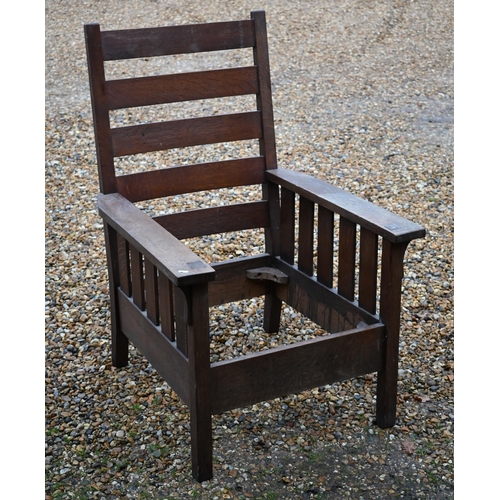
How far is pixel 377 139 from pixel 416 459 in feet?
10.6

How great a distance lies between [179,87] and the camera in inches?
103

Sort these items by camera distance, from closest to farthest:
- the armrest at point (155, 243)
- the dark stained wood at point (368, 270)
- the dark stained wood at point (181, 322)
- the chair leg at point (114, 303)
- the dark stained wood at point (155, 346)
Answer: the armrest at point (155, 243) → the dark stained wood at point (181, 322) → the dark stained wood at point (155, 346) → the dark stained wood at point (368, 270) → the chair leg at point (114, 303)

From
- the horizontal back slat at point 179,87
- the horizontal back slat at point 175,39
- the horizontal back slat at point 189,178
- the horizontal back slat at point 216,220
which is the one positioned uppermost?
the horizontal back slat at point 175,39

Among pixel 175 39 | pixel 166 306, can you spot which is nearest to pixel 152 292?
pixel 166 306

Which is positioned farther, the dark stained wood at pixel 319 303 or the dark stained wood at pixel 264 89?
the dark stained wood at pixel 264 89

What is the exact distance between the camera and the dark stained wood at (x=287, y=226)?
2764mm

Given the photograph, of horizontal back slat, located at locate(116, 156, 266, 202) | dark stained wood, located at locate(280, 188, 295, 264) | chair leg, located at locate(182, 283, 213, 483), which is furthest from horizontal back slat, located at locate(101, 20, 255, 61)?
chair leg, located at locate(182, 283, 213, 483)

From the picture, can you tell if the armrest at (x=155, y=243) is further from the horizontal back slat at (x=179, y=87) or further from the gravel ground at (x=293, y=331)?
the gravel ground at (x=293, y=331)

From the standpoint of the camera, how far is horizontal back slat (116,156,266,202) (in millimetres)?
2594

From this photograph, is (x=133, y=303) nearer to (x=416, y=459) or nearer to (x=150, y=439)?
(x=150, y=439)

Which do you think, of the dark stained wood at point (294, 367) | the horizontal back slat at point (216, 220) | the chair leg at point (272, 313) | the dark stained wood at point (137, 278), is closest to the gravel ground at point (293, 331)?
the chair leg at point (272, 313)

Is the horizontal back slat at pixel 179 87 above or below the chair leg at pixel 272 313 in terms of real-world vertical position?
above

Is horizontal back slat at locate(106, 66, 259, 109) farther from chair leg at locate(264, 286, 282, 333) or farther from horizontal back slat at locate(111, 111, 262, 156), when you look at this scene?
chair leg at locate(264, 286, 282, 333)

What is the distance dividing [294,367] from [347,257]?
1.38 feet
